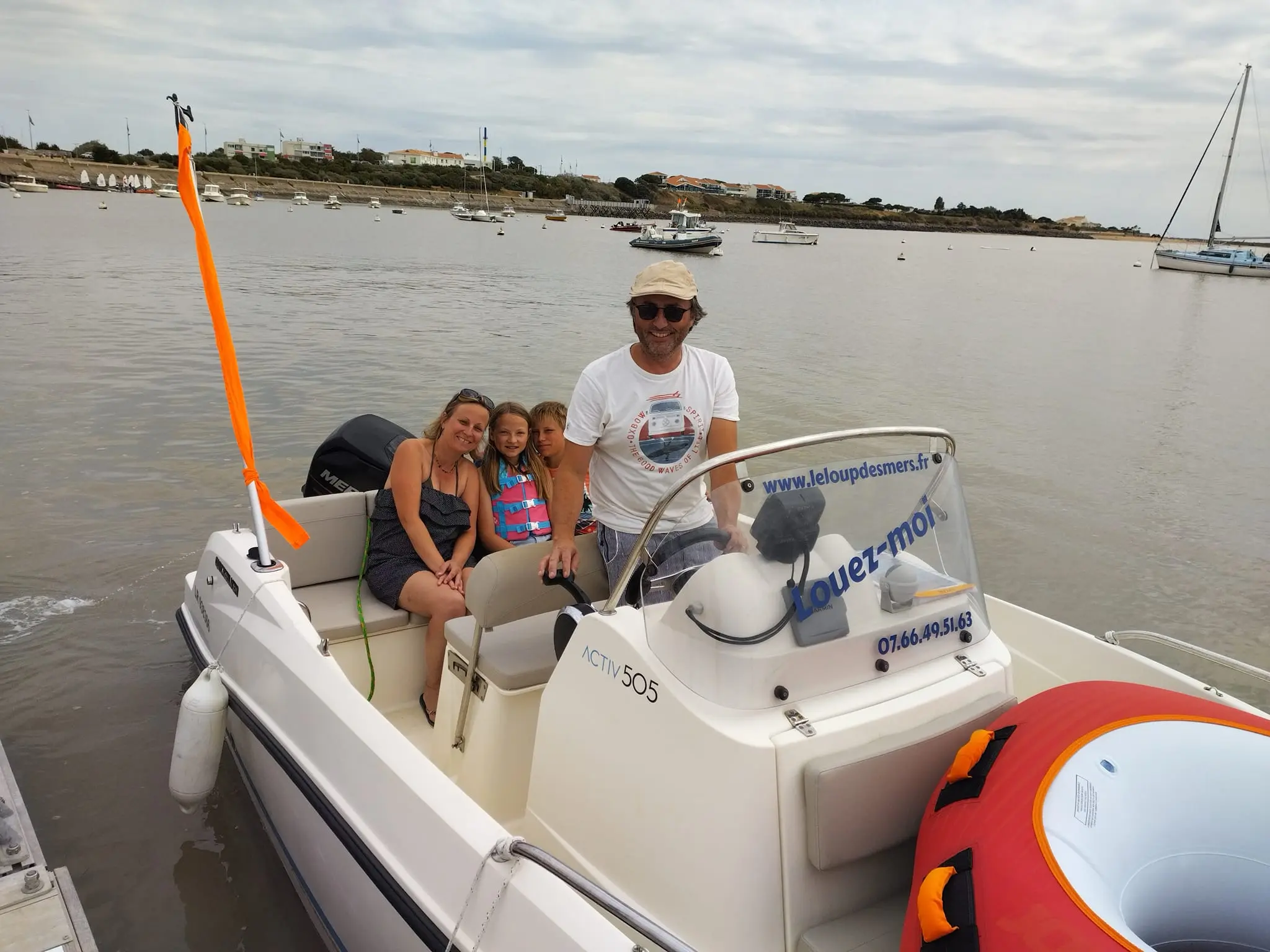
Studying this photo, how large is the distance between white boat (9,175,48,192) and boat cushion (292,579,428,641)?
76276 millimetres

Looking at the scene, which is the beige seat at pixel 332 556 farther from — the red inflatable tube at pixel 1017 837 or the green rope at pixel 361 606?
the red inflatable tube at pixel 1017 837

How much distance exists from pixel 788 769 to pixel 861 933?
41 cm

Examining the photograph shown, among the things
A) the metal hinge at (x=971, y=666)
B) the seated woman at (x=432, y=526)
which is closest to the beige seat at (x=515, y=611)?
the seated woman at (x=432, y=526)

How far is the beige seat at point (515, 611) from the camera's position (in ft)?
9.09

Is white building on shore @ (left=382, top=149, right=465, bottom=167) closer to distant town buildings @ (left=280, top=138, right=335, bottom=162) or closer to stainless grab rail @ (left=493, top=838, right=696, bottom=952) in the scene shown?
distant town buildings @ (left=280, top=138, right=335, bottom=162)

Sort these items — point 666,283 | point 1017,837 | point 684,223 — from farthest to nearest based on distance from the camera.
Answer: point 684,223
point 666,283
point 1017,837

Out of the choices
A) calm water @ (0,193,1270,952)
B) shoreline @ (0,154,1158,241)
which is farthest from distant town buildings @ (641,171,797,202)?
calm water @ (0,193,1270,952)

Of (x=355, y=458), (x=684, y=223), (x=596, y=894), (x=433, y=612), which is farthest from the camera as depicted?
(x=684, y=223)

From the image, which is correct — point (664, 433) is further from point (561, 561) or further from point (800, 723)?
point (800, 723)

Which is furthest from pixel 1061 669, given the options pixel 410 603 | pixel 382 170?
pixel 382 170

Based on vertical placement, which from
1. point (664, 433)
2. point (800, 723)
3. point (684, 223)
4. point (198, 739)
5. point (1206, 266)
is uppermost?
point (664, 433)

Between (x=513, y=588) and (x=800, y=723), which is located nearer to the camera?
(x=800, y=723)

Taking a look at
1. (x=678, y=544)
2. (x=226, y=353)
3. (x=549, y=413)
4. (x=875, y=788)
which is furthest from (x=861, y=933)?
(x=226, y=353)

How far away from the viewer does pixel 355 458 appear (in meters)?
4.64
